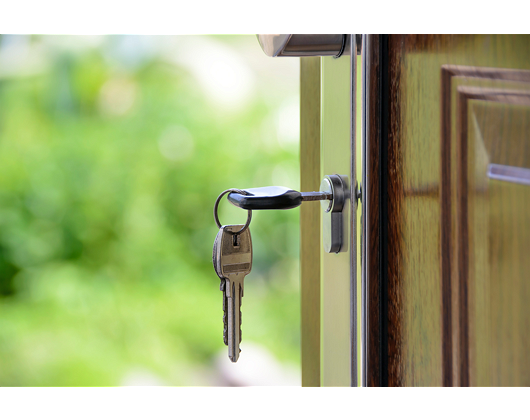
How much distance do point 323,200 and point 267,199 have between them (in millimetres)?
67

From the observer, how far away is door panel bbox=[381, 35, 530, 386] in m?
0.24

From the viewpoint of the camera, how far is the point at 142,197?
1.67 meters

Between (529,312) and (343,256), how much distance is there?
18 cm

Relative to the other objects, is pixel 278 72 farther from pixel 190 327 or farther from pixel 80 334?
pixel 80 334

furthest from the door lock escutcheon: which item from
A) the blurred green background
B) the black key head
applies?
the blurred green background

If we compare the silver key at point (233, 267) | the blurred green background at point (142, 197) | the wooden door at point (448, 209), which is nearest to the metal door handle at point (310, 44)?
the wooden door at point (448, 209)

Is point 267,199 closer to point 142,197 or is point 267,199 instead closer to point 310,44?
point 310,44

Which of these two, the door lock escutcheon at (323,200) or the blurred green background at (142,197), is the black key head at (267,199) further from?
the blurred green background at (142,197)

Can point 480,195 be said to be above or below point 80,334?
above

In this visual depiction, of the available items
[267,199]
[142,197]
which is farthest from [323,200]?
[142,197]

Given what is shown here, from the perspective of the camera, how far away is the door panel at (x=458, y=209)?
0.24 metres

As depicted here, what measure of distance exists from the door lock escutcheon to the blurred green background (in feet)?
3.92

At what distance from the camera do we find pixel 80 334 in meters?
1.61
